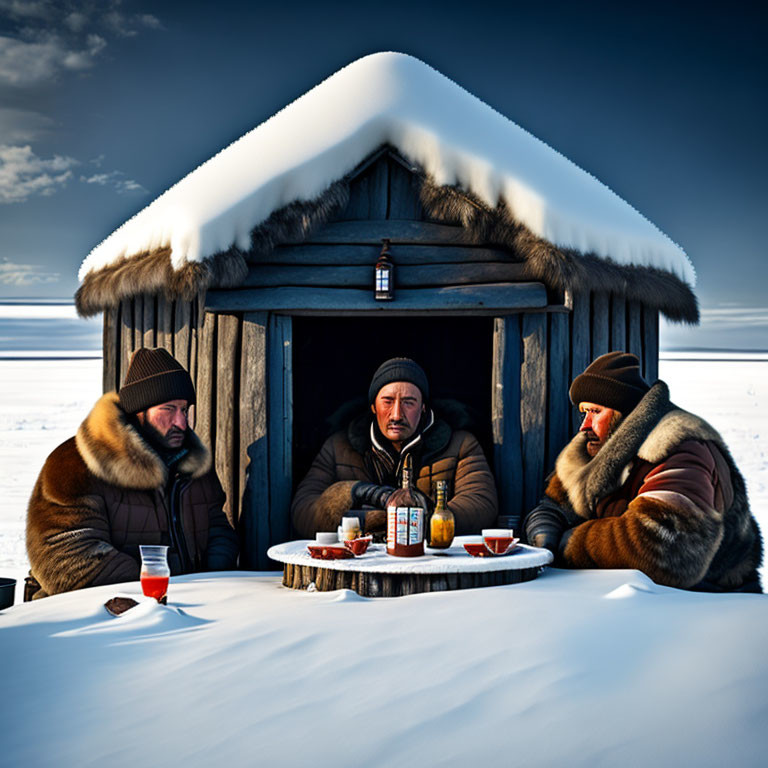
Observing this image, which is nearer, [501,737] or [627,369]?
[501,737]

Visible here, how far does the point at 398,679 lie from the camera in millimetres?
3322

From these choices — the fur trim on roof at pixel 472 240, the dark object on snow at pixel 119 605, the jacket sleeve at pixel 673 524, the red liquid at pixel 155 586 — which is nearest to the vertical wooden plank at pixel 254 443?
the fur trim on roof at pixel 472 240

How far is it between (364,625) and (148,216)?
4.02 metres

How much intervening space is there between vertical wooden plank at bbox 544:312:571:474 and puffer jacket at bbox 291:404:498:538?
62 cm

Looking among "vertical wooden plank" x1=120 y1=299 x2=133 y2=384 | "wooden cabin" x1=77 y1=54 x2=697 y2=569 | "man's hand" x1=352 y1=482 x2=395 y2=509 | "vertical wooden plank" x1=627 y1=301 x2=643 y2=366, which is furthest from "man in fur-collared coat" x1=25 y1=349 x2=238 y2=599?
"vertical wooden plank" x1=627 y1=301 x2=643 y2=366

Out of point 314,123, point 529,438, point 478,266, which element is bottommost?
point 529,438

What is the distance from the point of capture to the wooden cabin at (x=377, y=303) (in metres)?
6.25

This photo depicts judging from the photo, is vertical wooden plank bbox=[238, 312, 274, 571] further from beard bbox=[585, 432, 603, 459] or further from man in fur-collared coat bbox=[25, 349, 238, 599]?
beard bbox=[585, 432, 603, 459]

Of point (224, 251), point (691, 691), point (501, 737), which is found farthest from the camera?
point (224, 251)

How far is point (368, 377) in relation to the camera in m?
8.85

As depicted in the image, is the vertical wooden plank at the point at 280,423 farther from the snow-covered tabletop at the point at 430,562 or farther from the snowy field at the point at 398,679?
the snowy field at the point at 398,679

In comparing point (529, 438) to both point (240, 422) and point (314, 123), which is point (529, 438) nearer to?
point (240, 422)

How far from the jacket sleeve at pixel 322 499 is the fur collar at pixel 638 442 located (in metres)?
1.40

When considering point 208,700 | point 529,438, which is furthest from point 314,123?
point 208,700
